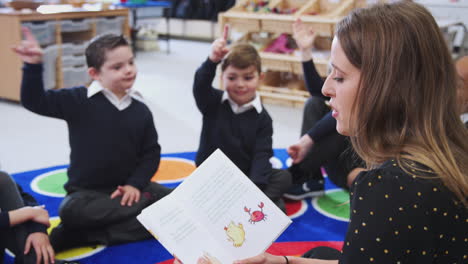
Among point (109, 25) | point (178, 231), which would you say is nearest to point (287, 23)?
point (109, 25)

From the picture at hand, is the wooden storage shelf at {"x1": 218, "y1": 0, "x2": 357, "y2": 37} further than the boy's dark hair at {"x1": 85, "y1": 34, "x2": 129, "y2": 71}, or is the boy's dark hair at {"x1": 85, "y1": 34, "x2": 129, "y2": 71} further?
the wooden storage shelf at {"x1": 218, "y1": 0, "x2": 357, "y2": 37}

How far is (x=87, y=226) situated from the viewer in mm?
1621

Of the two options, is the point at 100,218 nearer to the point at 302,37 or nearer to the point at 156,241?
the point at 156,241

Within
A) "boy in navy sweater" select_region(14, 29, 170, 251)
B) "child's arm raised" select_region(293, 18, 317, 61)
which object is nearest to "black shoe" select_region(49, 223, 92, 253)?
"boy in navy sweater" select_region(14, 29, 170, 251)

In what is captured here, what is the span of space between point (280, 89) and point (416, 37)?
116 inches

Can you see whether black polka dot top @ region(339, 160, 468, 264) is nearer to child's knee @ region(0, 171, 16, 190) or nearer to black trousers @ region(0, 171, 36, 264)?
black trousers @ region(0, 171, 36, 264)

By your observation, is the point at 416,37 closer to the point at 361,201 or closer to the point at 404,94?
the point at 404,94

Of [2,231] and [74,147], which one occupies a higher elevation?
[74,147]

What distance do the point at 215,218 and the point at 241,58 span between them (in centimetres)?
93

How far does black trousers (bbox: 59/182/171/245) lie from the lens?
1598mm

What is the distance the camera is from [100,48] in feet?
5.72

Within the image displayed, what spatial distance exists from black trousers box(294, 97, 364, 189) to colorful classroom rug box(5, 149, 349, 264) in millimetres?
105

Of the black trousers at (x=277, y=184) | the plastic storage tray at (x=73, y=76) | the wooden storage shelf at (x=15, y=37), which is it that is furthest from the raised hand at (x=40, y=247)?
the plastic storage tray at (x=73, y=76)

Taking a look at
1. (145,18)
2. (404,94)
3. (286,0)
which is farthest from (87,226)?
(145,18)
